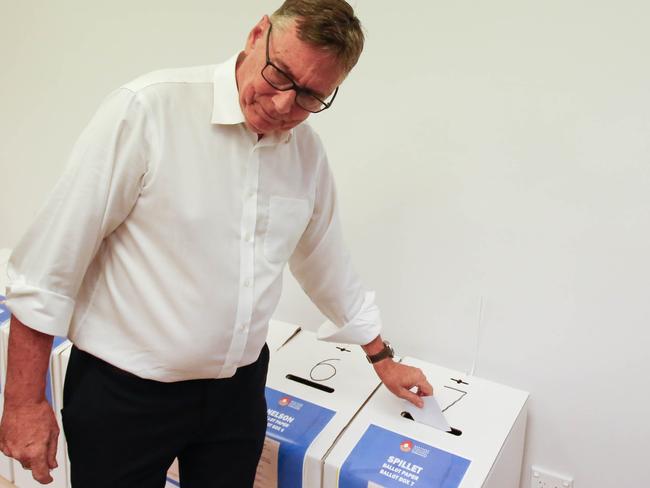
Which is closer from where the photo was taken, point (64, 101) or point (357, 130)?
point (357, 130)

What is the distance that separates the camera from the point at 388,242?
1429mm

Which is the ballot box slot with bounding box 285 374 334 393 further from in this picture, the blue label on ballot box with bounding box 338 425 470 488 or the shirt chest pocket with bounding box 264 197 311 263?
the shirt chest pocket with bounding box 264 197 311 263

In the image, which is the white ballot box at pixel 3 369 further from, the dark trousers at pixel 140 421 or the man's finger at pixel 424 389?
the man's finger at pixel 424 389

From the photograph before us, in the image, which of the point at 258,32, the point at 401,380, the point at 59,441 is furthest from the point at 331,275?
the point at 59,441

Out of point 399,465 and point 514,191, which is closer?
point 399,465

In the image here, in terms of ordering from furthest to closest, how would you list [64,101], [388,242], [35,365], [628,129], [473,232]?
[64,101] → [388,242] → [473,232] → [628,129] → [35,365]

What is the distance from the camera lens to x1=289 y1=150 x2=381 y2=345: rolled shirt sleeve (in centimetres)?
106

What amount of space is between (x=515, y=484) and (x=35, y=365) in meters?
1.14

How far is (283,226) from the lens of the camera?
913 mm

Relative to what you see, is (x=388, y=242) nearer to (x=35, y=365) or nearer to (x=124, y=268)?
(x=124, y=268)

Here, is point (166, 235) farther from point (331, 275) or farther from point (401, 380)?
point (401, 380)

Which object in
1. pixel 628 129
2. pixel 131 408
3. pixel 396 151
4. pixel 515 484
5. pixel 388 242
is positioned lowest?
pixel 515 484

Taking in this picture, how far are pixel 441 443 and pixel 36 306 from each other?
0.80m

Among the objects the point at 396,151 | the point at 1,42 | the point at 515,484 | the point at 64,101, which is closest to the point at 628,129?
the point at 396,151
